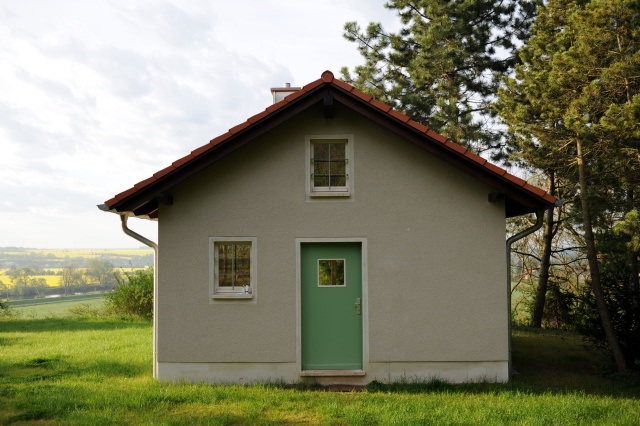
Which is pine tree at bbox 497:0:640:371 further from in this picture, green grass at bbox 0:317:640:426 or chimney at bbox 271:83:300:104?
chimney at bbox 271:83:300:104

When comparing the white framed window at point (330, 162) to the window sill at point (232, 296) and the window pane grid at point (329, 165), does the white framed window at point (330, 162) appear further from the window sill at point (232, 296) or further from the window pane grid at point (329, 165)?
the window sill at point (232, 296)

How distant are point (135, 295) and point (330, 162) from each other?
15.2m

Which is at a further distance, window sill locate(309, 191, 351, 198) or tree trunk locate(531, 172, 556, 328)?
tree trunk locate(531, 172, 556, 328)

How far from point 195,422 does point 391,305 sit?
12.2 ft

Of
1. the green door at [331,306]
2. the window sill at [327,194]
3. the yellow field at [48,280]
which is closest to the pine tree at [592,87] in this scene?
the window sill at [327,194]

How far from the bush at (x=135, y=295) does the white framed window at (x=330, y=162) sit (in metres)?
14.5

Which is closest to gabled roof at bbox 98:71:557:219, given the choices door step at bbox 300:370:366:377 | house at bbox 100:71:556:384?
house at bbox 100:71:556:384

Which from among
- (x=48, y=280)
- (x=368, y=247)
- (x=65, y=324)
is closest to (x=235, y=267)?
(x=368, y=247)

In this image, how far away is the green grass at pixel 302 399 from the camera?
23.9 feet

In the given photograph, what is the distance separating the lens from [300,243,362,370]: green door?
9.49 meters

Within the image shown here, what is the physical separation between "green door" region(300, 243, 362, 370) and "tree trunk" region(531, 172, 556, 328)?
10.8 meters

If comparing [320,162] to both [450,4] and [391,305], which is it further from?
[450,4]

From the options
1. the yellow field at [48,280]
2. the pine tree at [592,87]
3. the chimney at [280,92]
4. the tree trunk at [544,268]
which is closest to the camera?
the pine tree at [592,87]

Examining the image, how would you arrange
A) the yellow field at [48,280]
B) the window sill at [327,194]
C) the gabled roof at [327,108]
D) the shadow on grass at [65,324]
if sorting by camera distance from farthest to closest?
1. the yellow field at [48,280]
2. the shadow on grass at [65,324]
3. the window sill at [327,194]
4. the gabled roof at [327,108]
